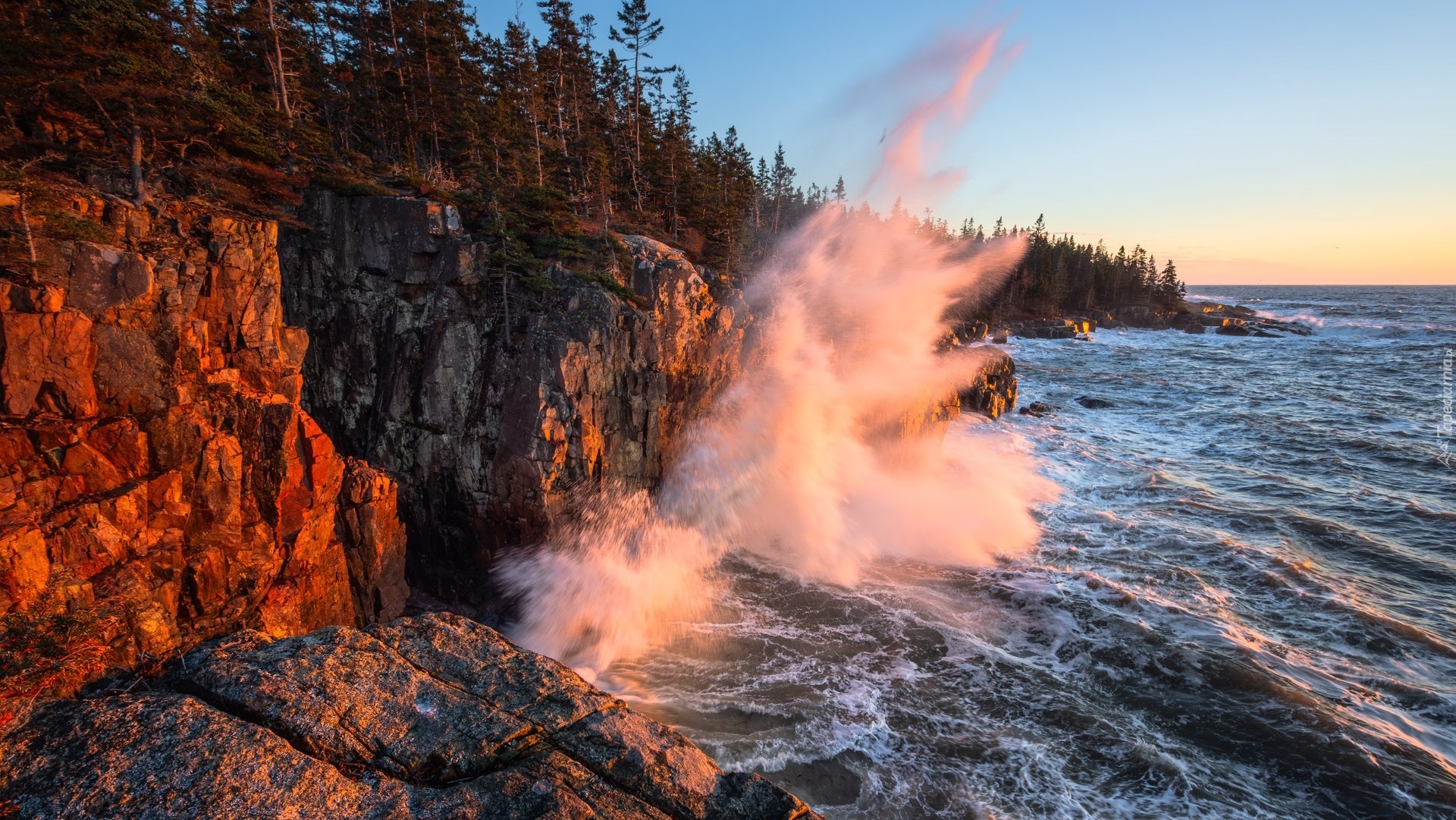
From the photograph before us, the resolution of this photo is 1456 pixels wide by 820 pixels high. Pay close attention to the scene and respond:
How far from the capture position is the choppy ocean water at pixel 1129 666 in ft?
31.7

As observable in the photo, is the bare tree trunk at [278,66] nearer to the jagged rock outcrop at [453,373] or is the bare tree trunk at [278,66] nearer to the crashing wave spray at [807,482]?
the jagged rock outcrop at [453,373]

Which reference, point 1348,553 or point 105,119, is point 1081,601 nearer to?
point 1348,553

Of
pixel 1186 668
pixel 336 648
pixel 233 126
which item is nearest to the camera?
pixel 336 648

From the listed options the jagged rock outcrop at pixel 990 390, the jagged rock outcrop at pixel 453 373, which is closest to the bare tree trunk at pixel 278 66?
the jagged rock outcrop at pixel 453 373

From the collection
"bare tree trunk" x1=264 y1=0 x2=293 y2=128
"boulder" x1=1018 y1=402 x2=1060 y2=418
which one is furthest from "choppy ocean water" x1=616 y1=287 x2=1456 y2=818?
"bare tree trunk" x1=264 y1=0 x2=293 y2=128

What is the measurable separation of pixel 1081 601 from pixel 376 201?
2343 centimetres

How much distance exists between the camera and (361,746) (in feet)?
15.3

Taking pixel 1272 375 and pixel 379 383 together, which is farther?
pixel 1272 375

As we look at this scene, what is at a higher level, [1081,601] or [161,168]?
[161,168]

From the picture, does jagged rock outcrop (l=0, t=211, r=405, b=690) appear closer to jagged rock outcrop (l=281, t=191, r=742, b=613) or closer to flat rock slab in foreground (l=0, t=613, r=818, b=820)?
jagged rock outcrop (l=281, t=191, r=742, b=613)

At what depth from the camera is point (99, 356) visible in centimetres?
992

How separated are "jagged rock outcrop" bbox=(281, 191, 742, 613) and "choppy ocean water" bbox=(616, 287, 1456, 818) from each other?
258 inches

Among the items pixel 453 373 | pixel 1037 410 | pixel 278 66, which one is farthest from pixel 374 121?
pixel 1037 410

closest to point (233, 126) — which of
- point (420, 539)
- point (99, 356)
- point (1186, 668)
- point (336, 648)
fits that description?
point (99, 356)
